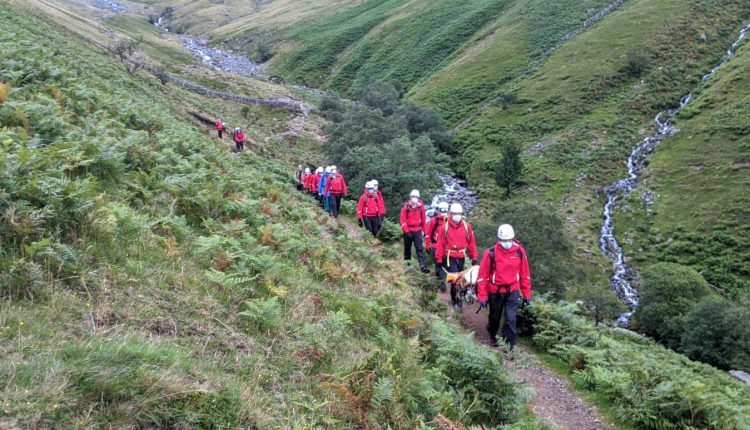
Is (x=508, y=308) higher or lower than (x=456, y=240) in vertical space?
lower

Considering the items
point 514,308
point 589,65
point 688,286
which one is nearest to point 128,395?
point 514,308

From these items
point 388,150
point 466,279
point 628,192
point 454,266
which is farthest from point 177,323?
point 628,192


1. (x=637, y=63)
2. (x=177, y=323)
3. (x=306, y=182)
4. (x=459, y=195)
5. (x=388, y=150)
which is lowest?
(x=459, y=195)

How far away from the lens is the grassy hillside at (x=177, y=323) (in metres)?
3.38

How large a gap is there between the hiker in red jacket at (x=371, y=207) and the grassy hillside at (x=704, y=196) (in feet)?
98.2

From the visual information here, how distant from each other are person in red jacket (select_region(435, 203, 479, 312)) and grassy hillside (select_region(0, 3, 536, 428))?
344cm

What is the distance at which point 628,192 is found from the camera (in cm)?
4534

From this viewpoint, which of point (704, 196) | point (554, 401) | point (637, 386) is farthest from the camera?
point (704, 196)

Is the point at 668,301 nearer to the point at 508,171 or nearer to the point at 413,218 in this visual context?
the point at 508,171

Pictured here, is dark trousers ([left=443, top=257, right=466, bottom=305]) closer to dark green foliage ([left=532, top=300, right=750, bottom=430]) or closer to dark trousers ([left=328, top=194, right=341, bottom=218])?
dark green foliage ([left=532, top=300, right=750, bottom=430])

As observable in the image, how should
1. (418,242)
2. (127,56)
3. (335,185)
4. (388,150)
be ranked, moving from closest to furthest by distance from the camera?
(418,242)
(335,185)
(388,150)
(127,56)

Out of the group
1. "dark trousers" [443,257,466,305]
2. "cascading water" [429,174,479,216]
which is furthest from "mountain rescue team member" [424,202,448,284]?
→ "cascading water" [429,174,479,216]

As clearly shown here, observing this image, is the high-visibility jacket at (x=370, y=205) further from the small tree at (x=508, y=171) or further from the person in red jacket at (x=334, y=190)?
the small tree at (x=508, y=171)

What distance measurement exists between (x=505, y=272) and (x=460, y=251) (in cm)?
278
